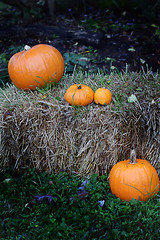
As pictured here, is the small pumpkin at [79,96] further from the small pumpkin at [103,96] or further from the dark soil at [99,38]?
the dark soil at [99,38]

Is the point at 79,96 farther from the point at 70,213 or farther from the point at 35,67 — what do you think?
the point at 70,213

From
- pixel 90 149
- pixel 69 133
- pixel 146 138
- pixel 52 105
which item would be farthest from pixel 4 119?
pixel 146 138

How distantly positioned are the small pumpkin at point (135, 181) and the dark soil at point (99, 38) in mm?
2513

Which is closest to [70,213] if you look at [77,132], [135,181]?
[135,181]

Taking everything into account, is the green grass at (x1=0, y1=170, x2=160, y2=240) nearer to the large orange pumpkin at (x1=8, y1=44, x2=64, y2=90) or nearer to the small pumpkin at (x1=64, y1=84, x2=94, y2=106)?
the small pumpkin at (x1=64, y1=84, x2=94, y2=106)

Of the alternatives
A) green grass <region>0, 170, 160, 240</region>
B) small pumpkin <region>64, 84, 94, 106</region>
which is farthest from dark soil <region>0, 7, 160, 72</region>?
green grass <region>0, 170, 160, 240</region>

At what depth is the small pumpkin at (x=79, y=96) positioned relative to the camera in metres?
2.72

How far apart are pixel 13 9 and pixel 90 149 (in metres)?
5.98

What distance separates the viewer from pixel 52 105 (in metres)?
2.85

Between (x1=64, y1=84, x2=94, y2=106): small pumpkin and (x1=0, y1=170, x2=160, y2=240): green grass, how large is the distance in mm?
836

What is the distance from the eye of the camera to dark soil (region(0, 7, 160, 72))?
4711 mm

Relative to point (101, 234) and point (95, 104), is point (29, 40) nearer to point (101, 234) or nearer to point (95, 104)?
point (95, 104)

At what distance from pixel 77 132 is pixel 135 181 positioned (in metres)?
0.82

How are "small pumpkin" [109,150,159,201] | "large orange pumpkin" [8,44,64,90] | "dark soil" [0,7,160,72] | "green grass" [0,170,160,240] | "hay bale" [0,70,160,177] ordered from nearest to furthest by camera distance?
"green grass" [0,170,160,240] < "small pumpkin" [109,150,159,201] < "hay bale" [0,70,160,177] < "large orange pumpkin" [8,44,64,90] < "dark soil" [0,7,160,72]
